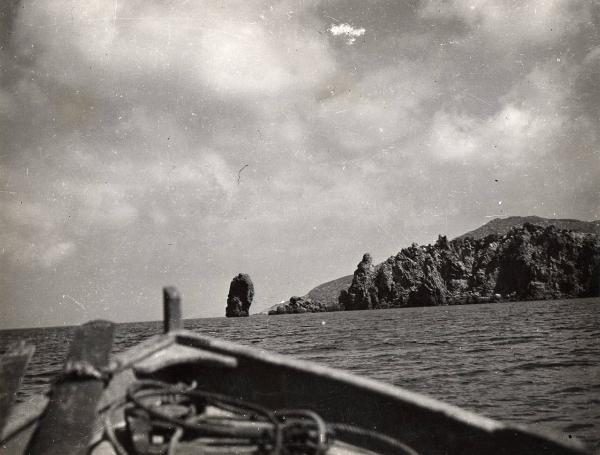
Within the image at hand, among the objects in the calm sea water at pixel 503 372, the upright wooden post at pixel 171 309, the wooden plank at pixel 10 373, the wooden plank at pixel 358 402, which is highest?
the upright wooden post at pixel 171 309

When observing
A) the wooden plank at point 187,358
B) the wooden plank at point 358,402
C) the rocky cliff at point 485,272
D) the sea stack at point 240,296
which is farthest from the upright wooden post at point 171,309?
the sea stack at point 240,296

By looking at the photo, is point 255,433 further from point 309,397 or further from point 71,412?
point 71,412

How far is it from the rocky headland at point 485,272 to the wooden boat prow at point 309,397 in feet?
468

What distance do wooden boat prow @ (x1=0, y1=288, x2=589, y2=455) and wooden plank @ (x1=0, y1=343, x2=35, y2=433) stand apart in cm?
28

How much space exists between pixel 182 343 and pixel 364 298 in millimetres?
180668

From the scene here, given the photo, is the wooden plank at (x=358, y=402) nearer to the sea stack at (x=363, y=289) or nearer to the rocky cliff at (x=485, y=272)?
the rocky cliff at (x=485, y=272)

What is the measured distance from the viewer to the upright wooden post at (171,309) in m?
5.05

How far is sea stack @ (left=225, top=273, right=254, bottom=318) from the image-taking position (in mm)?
170250

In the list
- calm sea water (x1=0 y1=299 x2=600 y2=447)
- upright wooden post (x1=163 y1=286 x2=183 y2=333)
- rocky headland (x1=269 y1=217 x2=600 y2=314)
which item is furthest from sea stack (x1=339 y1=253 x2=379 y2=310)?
upright wooden post (x1=163 y1=286 x2=183 y2=333)

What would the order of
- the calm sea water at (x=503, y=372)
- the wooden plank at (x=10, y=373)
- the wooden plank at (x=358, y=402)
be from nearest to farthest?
the wooden plank at (x=358, y=402) < the wooden plank at (x=10, y=373) < the calm sea water at (x=503, y=372)

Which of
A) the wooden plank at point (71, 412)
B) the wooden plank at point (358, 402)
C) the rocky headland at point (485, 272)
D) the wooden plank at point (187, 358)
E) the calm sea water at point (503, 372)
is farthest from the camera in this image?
the rocky headland at point (485, 272)

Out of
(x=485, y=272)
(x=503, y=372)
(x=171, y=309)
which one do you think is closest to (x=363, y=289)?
(x=485, y=272)

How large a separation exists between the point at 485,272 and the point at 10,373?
584 feet

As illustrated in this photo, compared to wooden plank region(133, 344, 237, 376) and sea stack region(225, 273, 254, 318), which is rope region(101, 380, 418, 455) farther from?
sea stack region(225, 273, 254, 318)
